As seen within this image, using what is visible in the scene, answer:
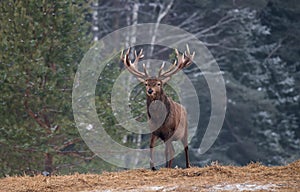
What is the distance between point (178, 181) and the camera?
9.07 m

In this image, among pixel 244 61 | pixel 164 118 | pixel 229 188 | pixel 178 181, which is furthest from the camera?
pixel 244 61

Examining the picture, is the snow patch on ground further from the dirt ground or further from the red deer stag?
the red deer stag

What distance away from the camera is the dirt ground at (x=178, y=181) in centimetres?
852

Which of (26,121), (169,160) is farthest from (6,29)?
(169,160)

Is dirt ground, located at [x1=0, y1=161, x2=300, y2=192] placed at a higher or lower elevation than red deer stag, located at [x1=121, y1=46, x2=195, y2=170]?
lower

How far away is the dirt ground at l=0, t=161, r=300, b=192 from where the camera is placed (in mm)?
8523

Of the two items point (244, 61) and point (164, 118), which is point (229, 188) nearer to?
point (164, 118)

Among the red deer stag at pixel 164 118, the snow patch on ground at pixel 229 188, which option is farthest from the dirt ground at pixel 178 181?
the red deer stag at pixel 164 118

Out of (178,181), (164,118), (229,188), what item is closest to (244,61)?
(164,118)

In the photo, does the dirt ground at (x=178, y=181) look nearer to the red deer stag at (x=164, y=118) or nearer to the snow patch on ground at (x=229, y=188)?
the snow patch on ground at (x=229, y=188)

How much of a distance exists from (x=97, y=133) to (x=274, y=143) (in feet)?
38.8

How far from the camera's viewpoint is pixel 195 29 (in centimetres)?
2947

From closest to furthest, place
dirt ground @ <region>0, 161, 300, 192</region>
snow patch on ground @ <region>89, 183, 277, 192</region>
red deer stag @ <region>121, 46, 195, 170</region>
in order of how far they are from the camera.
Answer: snow patch on ground @ <region>89, 183, 277, 192</region> < dirt ground @ <region>0, 161, 300, 192</region> < red deer stag @ <region>121, 46, 195, 170</region>

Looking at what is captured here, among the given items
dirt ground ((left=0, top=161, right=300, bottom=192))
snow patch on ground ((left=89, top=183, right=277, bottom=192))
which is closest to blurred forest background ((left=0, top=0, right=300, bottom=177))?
dirt ground ((left=0, top=161, right=300, bottom=192))
